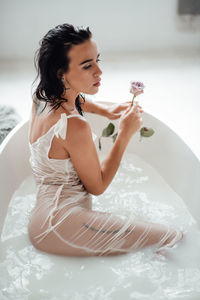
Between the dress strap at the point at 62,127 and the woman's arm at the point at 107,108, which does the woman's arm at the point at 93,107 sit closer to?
the woman's arm at the point at 107,108

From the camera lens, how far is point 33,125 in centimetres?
177

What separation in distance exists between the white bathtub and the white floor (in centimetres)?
62

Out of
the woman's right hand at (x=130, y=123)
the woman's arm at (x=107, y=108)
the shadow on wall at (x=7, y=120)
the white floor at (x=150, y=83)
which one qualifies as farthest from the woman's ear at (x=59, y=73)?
the white floor at (x=150, y=83)

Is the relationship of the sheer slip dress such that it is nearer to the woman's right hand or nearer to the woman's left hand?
the woman's right hand

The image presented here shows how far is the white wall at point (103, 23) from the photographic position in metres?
3.85

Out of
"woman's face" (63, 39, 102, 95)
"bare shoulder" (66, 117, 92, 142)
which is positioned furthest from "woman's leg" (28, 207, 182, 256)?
"woman's face" (63, 39, 102, 95)

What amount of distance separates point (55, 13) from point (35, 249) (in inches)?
110

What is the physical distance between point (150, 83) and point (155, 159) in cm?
149

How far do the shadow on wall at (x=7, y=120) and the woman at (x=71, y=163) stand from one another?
765 millimetres

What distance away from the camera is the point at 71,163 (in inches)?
66.3

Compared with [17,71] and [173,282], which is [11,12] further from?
[173,282]

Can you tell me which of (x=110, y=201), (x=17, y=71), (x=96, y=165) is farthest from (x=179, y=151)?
(x=17, y=71)

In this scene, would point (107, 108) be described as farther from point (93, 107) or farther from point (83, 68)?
point (83, 68)

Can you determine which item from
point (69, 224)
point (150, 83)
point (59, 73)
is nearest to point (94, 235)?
point (69, 224)
